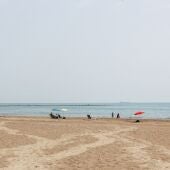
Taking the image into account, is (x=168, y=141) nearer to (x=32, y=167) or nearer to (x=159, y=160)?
(x=159, y=160)

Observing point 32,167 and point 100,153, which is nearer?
point 32,167

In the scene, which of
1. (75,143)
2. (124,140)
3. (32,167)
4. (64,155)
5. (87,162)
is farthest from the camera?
(124,140)

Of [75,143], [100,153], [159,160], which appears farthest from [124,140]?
[159,160]

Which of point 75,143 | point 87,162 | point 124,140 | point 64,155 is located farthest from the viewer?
point 124,140

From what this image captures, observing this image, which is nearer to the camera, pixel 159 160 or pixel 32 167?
pixel 32 167

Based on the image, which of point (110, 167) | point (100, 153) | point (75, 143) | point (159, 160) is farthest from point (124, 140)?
point (110, 167)

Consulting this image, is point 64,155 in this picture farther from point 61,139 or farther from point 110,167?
point 61,139

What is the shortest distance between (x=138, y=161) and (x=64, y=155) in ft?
12.2

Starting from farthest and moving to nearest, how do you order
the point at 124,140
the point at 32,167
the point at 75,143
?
the point at 124,140 → the point at 75,143 → the point at 32,167

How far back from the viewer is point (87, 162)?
17016 mm

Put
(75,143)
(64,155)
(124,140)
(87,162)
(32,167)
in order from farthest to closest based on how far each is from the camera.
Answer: (124,140) < (75,143) < (64,155) < (87,162) < (32,167)

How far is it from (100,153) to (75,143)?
13.7ft

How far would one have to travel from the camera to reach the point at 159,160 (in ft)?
57.6

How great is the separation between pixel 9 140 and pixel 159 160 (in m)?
10.7
